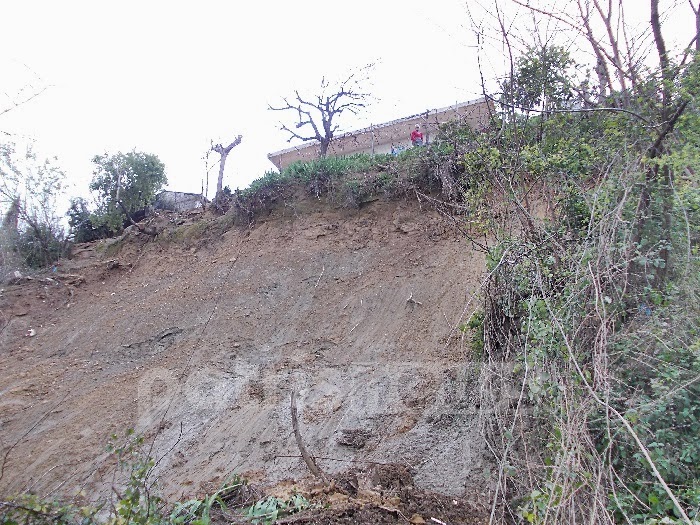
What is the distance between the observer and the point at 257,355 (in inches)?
334

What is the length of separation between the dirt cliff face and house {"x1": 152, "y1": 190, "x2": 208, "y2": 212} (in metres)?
3.10

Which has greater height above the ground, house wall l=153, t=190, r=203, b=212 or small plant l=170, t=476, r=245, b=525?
house wall l=153, t=190, r=203, b=212

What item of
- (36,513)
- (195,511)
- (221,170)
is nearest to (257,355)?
(195,511)

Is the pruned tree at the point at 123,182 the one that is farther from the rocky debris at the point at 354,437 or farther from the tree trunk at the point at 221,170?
the rocky debris at the point at 354,437

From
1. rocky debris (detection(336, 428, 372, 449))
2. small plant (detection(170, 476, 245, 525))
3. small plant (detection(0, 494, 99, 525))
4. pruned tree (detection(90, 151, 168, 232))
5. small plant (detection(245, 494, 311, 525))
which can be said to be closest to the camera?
small plant (detection(0, 494, 99, 525))

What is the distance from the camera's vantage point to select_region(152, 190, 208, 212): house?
1580 centimetres

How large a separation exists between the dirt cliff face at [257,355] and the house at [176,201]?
310 centimetres

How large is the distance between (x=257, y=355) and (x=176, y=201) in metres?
9.19

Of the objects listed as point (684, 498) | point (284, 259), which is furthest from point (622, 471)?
point (284, 259)

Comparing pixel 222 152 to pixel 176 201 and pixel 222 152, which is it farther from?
pixel 176 201

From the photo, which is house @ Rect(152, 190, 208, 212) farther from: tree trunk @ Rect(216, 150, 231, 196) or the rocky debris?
the rocky debris

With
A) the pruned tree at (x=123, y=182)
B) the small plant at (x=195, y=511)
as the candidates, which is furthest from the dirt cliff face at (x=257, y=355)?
the pruned tree at (x=123, y=182)

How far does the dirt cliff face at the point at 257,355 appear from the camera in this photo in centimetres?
604

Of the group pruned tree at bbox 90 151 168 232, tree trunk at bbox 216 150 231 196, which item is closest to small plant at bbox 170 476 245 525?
tree trunk at bbox 216 150 231 196
